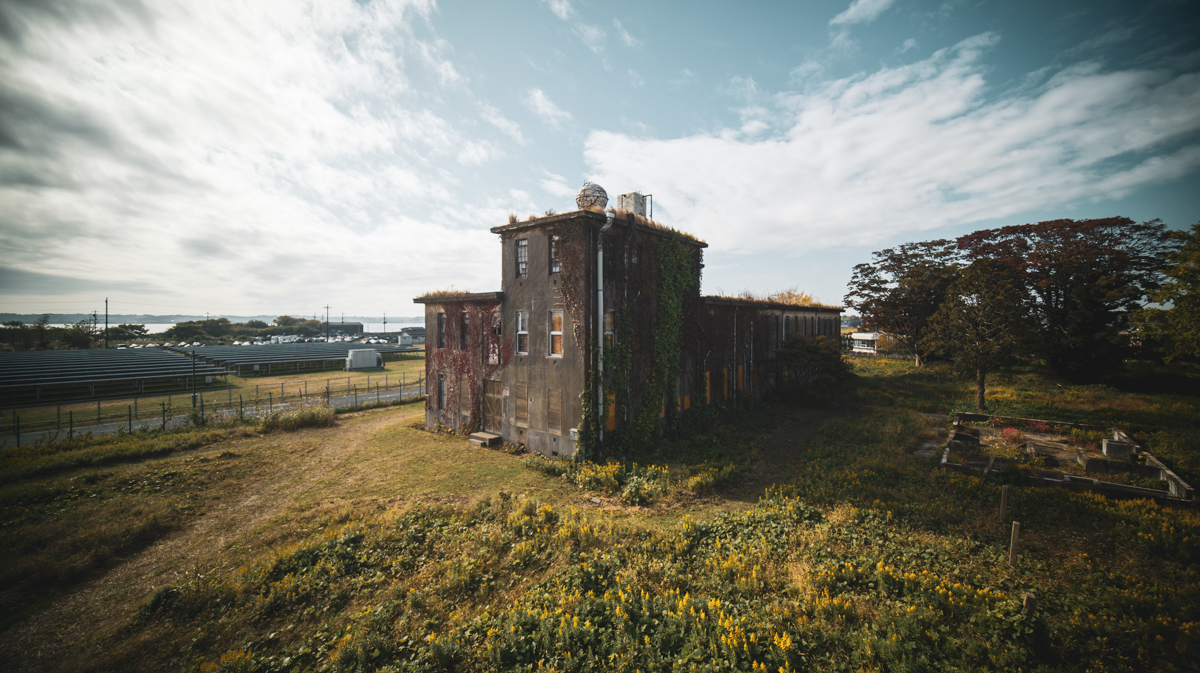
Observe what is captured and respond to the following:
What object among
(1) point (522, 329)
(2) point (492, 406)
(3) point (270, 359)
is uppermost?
(1) point (522, 329)

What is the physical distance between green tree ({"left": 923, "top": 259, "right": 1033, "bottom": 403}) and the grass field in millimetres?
6002

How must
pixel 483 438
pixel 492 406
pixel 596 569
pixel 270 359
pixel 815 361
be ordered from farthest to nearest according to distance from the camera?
pixel 270 359 < pixel 815 361 < pixel 492 406 < pixel 483 438 < pixel 596 569

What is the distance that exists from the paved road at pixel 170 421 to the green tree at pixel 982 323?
3479 centimetres

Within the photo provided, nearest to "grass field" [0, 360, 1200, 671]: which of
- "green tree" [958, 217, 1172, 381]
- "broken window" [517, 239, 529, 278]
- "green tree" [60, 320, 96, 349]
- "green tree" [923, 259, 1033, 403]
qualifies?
"green tree" [923, 259, 1033, 403]

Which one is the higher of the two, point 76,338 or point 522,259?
point 522,259

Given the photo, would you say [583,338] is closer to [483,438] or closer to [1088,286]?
[483,438]

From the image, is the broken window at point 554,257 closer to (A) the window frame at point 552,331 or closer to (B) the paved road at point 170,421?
(A) the window frame at point 552,331

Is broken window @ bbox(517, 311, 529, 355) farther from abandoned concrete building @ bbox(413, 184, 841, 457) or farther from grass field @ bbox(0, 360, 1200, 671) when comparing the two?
grass field @ bbox(0, 360, 1200, 671)

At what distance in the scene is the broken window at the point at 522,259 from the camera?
52.7ft

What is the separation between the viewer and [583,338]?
558 inches

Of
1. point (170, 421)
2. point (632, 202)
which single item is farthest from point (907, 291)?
point (170, 421)

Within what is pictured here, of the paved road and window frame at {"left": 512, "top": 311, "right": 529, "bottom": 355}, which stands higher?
window frame at {"left": 512, "top": 311, "right": 529, "bottom": 355}

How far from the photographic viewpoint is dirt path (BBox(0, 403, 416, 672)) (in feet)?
21.3

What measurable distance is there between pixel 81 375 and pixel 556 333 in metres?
39.1
